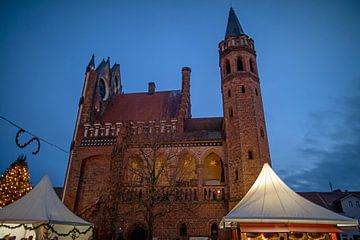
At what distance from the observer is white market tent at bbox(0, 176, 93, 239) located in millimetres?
10742

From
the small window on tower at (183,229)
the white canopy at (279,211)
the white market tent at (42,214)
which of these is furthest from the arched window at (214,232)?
the white market tent at (42,214)

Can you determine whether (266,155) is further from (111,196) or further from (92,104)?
(92,104)

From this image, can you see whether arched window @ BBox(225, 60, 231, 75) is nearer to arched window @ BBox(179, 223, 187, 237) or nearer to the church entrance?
arched window @ BBox(179, 223, 187, 237)

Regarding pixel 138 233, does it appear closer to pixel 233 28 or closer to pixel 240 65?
pixel 240 65

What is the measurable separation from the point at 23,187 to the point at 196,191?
1714 centimetres

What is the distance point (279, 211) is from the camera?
30.7 ft

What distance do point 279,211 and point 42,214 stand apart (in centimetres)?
1018

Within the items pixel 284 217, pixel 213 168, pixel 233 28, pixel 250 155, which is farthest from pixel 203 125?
pixel 284 217

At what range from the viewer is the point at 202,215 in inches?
676

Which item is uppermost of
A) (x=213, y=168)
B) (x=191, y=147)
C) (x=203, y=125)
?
(x=203, y=125)

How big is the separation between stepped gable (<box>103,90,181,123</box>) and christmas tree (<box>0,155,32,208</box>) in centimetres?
965

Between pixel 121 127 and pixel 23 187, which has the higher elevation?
Result: pixel 121 127

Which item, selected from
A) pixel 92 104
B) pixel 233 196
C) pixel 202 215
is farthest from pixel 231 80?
pixel 92 104

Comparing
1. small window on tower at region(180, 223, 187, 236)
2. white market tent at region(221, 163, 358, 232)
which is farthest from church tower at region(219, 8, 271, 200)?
white market tent at region(221, 163, 358, 232)
